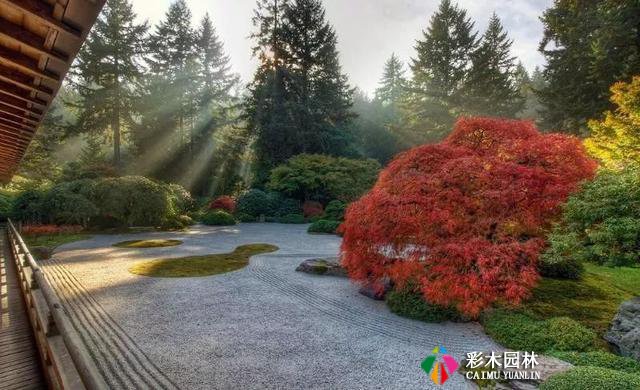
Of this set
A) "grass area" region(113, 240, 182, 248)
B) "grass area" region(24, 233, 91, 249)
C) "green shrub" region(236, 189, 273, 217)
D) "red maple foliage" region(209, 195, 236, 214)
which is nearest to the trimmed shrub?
"green shrub" region(236, 189, 273, 217)

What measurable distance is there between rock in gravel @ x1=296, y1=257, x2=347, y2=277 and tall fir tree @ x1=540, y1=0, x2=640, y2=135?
59.1ft

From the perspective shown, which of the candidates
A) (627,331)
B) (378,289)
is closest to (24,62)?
(378,289)

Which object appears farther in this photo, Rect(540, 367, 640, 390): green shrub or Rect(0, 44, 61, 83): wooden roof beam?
Rect(540, 367, 640, 390): green shrub

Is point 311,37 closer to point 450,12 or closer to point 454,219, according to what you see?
point 450,12

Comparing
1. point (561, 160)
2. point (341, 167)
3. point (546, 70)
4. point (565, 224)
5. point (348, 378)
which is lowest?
point (348, 378)

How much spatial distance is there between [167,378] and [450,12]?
38114 mm

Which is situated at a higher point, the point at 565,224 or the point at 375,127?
the point at 375,127

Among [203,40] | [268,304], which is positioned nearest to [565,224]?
[268,304]

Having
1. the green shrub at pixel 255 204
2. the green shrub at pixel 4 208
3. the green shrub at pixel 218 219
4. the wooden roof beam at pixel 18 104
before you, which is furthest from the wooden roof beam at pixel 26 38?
the green shrub at pixel 255 204

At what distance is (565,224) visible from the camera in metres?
6.52

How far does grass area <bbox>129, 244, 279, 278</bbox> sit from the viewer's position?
1048 cm

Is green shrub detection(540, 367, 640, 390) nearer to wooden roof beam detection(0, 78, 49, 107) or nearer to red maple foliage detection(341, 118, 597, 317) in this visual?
red maple foliage detection(341, 118, 597, 317)

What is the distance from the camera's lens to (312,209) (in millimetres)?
26219

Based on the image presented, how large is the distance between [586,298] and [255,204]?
21.6 metres
